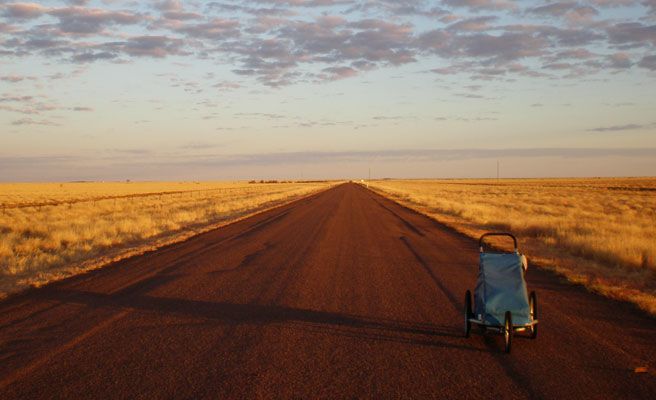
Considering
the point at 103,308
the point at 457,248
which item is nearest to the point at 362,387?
the point at 103,308

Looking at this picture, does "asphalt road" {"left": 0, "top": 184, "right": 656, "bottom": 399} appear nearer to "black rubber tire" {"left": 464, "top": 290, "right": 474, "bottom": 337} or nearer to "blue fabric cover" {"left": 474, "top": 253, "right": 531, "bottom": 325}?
"black rubber tire" {"left": 464, "top": 290, "right": 474, "bottom": 337}

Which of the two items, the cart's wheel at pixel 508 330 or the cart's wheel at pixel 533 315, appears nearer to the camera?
the cart's wheel at pixel 508 330

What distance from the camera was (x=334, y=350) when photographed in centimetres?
609

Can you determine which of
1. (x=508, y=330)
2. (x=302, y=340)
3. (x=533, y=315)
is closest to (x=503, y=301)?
(x=508, y=330)

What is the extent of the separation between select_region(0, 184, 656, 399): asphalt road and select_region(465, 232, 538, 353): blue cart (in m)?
0.27

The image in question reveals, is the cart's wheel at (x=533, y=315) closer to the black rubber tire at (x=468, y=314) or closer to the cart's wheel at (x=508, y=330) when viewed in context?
the cart's wheel at (x=508, y=330)

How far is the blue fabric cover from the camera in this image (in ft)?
20.5

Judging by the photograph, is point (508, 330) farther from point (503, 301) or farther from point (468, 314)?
point (468, 314)

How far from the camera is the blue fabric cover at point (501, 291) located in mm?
6238

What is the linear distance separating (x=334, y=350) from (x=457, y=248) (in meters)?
10.2

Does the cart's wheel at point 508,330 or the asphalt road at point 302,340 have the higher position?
the cart's wheel at point 508,330

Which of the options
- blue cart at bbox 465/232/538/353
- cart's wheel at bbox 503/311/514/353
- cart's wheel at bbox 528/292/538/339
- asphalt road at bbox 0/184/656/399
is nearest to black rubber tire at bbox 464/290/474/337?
blue cart at bbox 465/232/538/353

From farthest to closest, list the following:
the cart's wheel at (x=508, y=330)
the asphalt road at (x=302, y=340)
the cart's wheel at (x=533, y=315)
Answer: the cart's wheel at (x=533, y=315) → the cart's wheel at (x=508, y=330) → the asphalt road at (x=302, y=340)

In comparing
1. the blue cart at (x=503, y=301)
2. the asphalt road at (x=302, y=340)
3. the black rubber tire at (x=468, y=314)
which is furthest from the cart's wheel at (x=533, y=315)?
the black rubber tire at (x=468, y=314)
